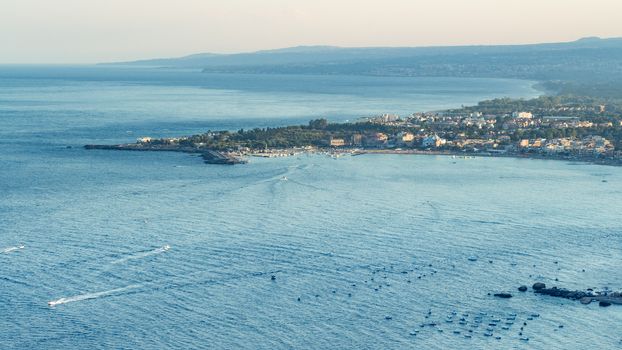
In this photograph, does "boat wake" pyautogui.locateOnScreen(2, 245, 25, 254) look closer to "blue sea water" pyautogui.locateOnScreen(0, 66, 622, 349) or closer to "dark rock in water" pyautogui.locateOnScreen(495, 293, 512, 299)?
"blue sea water" pyautogui.locateOnScreen(0, 66, 622, 349)

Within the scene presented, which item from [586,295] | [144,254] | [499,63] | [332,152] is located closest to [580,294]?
[586,295]

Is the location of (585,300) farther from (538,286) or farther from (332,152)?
(332,152)

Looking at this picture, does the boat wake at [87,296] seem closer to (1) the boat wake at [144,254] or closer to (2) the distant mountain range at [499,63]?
(1) the boat wake at [144,254]

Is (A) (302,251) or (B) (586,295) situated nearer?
(B) (586,295)

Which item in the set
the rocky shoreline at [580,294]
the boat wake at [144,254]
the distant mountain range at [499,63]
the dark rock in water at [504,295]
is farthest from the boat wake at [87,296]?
the distant mountain range at [499,63]

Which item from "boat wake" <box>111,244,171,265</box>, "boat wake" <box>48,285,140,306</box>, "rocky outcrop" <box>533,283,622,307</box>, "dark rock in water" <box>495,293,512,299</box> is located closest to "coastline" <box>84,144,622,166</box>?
"boat wake" <box>111,244,171,265</box>

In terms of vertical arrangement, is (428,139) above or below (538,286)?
below

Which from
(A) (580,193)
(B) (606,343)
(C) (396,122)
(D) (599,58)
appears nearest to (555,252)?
(B) (606,343)
